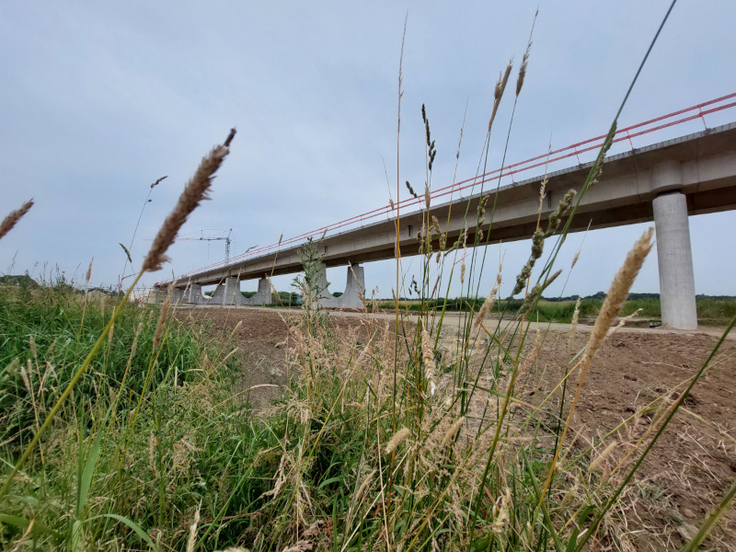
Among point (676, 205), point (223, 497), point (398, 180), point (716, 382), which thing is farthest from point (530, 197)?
point (223, 497)

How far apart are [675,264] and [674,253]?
287mm

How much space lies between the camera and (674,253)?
320 inches

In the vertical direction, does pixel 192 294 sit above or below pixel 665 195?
below

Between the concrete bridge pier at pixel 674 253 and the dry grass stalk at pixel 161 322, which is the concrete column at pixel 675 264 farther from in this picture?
the dry grass stalk at pixel 161 322

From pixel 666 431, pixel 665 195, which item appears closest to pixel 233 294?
pixel 666 431

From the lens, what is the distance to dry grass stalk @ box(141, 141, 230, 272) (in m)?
0.48

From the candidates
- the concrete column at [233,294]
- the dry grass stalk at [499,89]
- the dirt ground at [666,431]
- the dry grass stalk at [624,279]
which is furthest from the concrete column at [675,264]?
the dry grass stalk at [624,279]

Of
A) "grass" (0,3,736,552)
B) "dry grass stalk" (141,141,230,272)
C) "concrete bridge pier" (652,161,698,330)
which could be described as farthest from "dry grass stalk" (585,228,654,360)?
"concrete bridge pier" (652,161,698,330)

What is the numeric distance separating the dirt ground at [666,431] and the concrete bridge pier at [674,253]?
187 inches

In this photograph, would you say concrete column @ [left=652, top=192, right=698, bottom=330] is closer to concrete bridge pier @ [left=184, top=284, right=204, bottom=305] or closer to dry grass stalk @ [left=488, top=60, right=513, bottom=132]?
dry grass stalk @ [left=488, top=60, right=513, bottom=132]

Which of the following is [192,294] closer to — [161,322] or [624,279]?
[161,322]

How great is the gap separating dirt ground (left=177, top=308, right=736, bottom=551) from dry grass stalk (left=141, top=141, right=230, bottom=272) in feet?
3.68

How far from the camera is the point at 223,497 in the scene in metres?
1.26

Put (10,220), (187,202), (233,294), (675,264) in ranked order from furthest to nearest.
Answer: (675,264) < (233,294) < (10,220) < (187,202)
